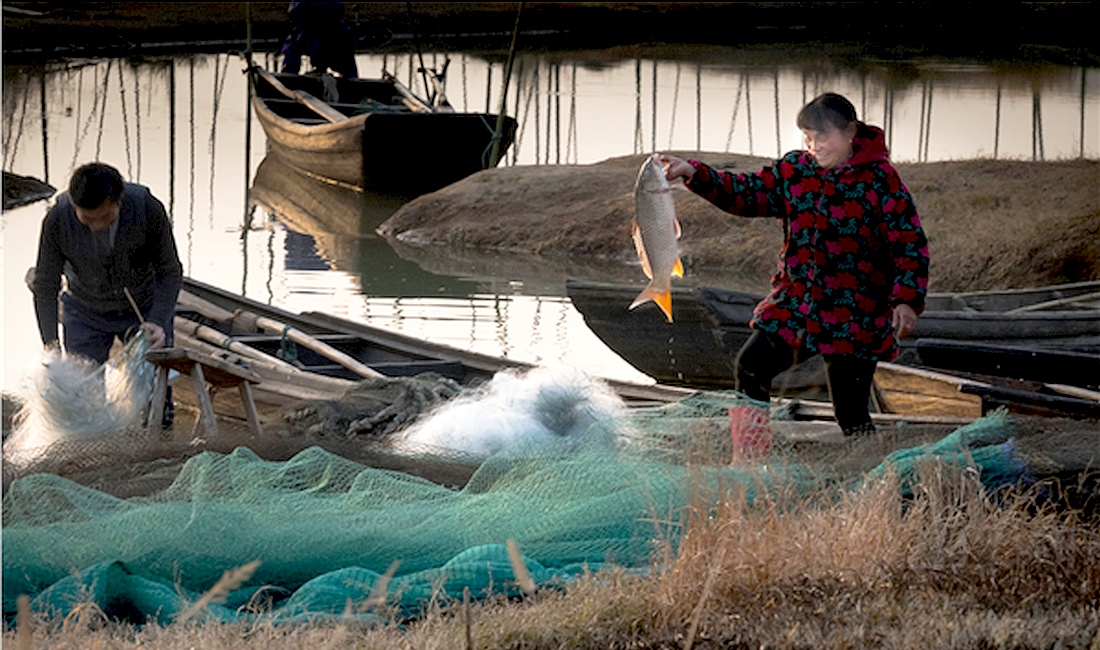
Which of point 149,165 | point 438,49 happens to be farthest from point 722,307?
point 438,49

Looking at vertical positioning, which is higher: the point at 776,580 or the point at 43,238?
the point at 43,238

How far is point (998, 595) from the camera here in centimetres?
373

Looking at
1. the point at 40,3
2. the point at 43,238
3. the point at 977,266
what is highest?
the point at 40,3

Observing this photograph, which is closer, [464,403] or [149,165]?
[464,403]

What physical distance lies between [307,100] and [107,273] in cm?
1525

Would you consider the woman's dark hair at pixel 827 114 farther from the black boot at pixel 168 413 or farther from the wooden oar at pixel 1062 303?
the wooden oar at pixel 1062 303

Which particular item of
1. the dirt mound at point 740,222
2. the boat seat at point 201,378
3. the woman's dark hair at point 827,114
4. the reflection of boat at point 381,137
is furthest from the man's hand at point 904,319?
the reflection of boat at point 381,137

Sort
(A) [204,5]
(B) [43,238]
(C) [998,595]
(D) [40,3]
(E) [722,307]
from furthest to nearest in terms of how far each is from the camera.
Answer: (A) [204,5] < (D) [40,3] < (E) [722,307] < (B) [43,238] < (C) [998,595]

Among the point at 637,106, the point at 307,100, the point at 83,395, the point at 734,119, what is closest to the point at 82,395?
the point at 83,395

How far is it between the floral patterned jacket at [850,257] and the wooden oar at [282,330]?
2.76m

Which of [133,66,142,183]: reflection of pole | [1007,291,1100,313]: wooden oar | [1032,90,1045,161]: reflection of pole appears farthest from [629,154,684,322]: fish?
[133,66,142,183]: reflection of pole

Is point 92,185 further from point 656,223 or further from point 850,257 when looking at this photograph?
point 850,257

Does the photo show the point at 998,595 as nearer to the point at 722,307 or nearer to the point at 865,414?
the point at 865,414

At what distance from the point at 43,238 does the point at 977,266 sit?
31.0ft
